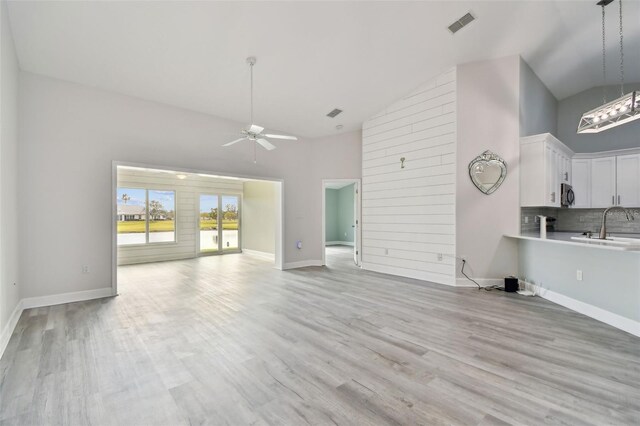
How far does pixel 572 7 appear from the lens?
3.87 metres

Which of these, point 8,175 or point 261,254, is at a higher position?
point 8,175

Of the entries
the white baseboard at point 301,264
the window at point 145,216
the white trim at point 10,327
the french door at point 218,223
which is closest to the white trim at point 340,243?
the french door at point 218,223

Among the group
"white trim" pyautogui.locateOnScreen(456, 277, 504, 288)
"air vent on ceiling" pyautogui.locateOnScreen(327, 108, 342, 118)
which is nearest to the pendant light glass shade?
"white trim" pyautogui.locateOnScreen(456, 277, 504, 288)

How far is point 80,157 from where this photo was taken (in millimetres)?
4266

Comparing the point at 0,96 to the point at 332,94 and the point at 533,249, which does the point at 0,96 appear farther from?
the point at 533,249

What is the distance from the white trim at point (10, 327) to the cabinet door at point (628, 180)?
9.41 m

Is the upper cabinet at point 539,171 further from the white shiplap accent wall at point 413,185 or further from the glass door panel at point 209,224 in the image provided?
the glass door panel at point 209,224

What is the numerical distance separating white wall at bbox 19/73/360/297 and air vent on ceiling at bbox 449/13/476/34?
4.38m

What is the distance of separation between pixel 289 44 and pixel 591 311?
534cm

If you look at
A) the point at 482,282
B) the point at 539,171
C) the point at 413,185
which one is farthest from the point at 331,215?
the point at 539,171

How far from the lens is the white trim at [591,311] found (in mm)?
3055

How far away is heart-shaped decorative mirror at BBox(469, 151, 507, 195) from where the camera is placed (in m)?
4.84

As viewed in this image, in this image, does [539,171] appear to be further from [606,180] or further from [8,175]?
[8,175]

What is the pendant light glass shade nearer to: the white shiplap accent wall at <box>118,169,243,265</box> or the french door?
the white shiplap accent wall at <box>118,169,243,265</box>
